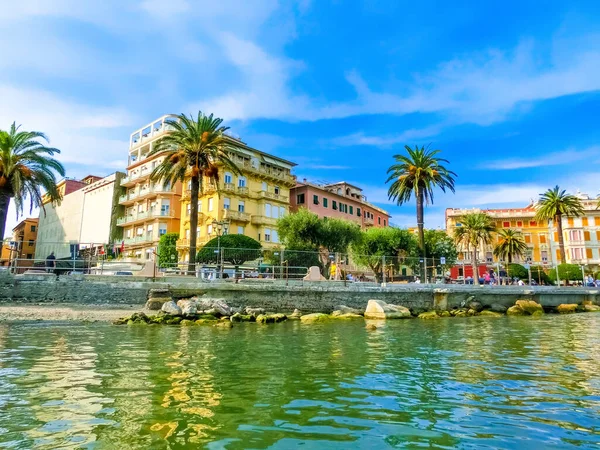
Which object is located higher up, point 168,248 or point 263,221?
point 263,221

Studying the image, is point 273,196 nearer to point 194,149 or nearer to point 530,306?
point 194,149

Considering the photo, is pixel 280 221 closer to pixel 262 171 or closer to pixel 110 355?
pixel 262 171

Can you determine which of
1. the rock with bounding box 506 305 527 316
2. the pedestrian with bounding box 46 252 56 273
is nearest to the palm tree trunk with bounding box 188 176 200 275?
the pedestrian with bounding box 46 252 56 273

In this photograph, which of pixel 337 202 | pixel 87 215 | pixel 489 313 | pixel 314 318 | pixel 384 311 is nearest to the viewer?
pixel 314 318

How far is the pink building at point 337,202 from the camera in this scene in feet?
191

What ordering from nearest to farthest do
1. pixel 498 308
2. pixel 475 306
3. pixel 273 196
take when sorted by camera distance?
1. pixel 475 306
2. pixel 498 308
3. pixel 273 196

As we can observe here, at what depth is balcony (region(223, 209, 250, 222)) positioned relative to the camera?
47.2 metres

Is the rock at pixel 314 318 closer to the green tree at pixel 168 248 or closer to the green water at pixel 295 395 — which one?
the green water at pixel 295 395

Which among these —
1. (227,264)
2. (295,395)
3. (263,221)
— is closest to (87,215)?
(263,221)

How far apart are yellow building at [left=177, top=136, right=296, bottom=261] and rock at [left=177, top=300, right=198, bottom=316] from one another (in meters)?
24.5

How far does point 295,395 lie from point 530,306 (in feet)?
92.5

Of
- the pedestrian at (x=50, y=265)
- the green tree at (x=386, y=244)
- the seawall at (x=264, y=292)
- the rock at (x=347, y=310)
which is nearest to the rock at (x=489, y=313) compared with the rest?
the seawall at (x=264, y=292)

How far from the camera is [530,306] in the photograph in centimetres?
2912

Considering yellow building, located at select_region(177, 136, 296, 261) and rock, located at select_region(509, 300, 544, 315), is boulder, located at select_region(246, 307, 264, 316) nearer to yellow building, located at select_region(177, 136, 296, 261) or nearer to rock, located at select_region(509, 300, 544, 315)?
rock, located at select_region(509, 300, 544, 315)
